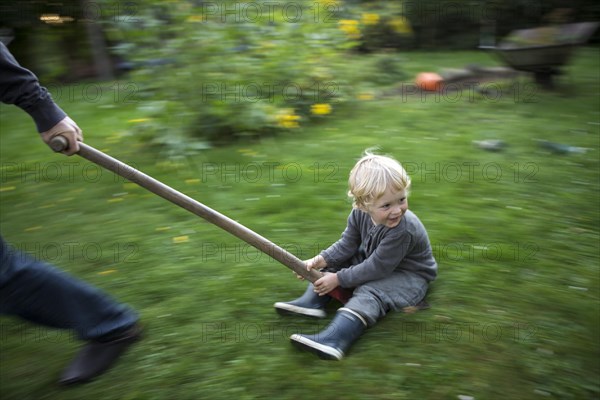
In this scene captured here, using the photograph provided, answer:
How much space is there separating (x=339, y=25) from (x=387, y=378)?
451 cm

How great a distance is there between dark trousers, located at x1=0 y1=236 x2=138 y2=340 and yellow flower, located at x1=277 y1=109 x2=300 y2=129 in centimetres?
305

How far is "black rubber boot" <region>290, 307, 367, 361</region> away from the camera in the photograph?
2.52 meters

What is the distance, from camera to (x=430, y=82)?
712 centimetres

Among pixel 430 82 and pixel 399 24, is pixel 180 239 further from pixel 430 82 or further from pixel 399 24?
pixel 399 24

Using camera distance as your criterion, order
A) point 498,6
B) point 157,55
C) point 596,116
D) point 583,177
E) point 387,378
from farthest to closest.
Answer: point 498,6 < point 596,116 < point 157,55 < point 583,177 < point 387,378

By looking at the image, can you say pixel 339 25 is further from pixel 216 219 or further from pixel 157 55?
pixel 216 219

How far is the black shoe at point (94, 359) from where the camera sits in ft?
8.25

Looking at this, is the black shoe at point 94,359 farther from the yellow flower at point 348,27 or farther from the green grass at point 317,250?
the yellow flower at point 348,27

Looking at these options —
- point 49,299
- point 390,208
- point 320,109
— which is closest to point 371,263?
point 390,208

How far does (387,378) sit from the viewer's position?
2424 millimetres

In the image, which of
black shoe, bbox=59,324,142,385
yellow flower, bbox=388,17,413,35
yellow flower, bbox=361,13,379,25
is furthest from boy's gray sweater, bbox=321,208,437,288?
yellow flower, bbox=388,17,413,35

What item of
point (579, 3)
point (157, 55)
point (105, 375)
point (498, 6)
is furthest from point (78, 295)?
point (498, 6)

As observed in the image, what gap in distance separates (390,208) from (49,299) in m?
1.52

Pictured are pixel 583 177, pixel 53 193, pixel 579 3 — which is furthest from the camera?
pixel 579 3
